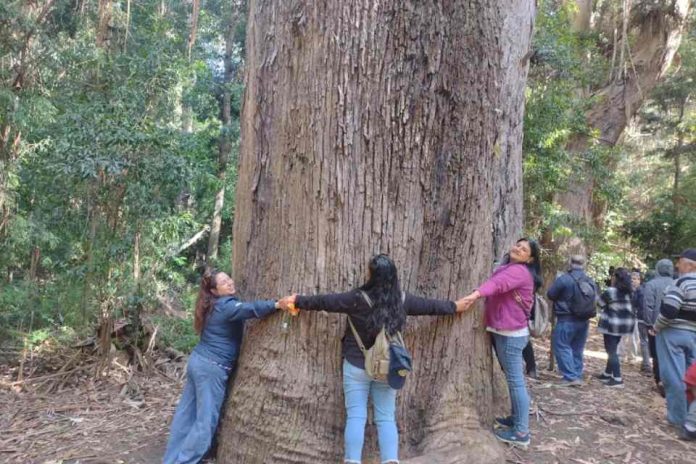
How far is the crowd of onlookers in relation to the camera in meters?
5.52

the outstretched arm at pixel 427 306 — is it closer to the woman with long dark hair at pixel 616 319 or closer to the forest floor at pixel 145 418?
the forest floor at pixel 145 418

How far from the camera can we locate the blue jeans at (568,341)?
703 centimetres

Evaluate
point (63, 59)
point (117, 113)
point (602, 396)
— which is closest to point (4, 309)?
point (63, 59)

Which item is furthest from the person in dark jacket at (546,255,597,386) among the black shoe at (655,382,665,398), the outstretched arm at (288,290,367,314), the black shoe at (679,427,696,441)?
the outstretched arm at (288,290,367,314)

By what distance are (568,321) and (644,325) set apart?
2.25 meters

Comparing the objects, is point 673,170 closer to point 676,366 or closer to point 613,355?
point 613,355

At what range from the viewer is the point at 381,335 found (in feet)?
12.7

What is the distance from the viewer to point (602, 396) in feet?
21.8

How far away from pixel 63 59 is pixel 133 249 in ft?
13.4

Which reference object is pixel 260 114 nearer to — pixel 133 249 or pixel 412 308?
pixel 412 308

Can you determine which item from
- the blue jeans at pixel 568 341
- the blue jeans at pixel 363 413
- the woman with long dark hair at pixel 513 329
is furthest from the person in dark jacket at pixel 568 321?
the blue jeans at pixel 363 413

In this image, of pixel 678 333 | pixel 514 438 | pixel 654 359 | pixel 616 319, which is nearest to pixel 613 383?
pixel 654 359

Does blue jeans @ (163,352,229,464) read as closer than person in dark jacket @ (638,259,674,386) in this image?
Yes

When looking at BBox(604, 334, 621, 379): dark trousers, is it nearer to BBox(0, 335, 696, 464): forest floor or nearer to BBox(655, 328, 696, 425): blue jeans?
BBox(0, 335, 696, 464): forest floor
